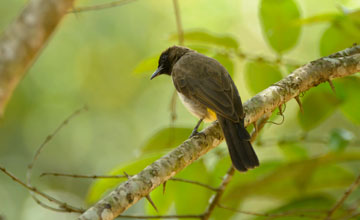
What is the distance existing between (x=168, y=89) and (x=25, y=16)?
18.2ft

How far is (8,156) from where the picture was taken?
814 centimetres

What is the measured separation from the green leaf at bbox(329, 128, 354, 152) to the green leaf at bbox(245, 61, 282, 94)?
514mm

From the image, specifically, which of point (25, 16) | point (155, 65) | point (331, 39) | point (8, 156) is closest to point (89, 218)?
point (155, 65)

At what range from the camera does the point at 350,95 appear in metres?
3.09

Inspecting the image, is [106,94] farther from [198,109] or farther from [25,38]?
[198,109]

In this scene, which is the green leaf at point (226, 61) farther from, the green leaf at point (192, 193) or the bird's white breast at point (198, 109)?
the green leaf at point (192, 193)

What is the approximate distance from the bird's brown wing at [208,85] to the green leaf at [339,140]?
60 cm

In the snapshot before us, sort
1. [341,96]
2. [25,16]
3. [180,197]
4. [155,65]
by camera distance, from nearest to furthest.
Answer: [180,197] → [341,96] → [155,65] → [25,16]

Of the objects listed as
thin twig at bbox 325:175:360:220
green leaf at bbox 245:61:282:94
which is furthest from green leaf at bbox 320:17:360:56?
thin twig at bbox 325:175:360:220

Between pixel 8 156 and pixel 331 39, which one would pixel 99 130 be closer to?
pixel 8 156

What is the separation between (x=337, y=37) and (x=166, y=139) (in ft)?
4.25

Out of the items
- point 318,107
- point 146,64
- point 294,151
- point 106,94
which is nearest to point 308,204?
point 294,151

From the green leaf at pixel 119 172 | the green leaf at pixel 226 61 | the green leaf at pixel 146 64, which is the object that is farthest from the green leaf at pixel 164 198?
the green leaf at pixel 226 61

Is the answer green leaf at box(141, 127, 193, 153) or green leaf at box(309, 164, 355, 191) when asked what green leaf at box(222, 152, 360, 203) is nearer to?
green leaf at box(309, 164, 355, 191)
